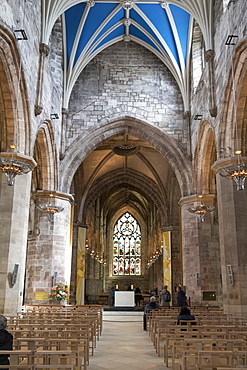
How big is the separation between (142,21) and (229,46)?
24.1ft

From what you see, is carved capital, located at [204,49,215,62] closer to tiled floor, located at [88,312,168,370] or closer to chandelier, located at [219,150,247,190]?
chandelier, located at [219,150,247,190]

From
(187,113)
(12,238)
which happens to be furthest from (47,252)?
(187,113)

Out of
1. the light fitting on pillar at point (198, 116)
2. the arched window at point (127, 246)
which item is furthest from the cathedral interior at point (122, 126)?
the arched window at point (127, 246)

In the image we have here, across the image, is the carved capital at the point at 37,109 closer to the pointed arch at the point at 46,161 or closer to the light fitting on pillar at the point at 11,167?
the pointed arch at the point at 46,161

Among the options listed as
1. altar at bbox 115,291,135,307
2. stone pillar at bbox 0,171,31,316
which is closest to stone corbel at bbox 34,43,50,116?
stone pillar at bbox 0,171,31,316

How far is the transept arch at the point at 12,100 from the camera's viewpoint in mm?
10641

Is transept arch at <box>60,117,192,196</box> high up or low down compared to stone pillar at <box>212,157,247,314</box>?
up

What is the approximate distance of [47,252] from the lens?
16.3 metres

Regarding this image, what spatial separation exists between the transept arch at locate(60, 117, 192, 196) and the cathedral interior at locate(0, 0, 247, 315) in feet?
0.16

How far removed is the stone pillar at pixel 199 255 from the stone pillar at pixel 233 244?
4.48 meters

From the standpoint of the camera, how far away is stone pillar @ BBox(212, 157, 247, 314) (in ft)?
36.0

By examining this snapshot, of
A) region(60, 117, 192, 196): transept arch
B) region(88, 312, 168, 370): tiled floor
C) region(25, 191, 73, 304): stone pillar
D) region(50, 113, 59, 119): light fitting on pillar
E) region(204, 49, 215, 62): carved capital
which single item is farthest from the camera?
region(60, 117, 192, 196): transept arch

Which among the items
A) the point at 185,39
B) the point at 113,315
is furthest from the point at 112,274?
the point at 185,39

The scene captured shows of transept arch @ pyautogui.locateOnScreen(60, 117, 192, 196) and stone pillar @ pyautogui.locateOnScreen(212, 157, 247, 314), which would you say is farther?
transept arch @ pyautogui.locateOnScreen(60, 117, 192, 196)
